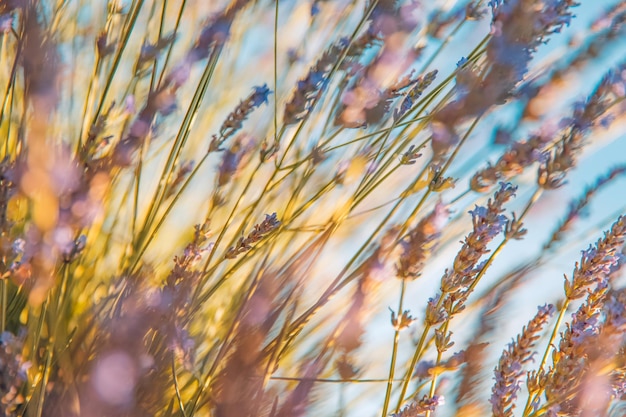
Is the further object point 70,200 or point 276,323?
point 276,323

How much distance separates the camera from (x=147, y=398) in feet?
1.82

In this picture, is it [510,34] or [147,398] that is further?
[147,398]

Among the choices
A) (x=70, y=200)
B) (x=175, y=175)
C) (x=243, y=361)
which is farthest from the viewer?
(x=175, y=175)

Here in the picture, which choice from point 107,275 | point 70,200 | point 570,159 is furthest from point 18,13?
point 570,159

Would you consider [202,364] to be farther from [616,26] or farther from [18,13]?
[616,26]

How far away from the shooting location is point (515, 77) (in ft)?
1.41

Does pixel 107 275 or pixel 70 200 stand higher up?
pixel 107 275

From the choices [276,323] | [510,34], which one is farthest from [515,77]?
[276,323]

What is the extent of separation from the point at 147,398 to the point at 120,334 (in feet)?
0.45

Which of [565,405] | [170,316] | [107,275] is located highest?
[107,275]

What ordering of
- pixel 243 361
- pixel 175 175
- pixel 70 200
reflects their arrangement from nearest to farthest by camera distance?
pixel 70 200
pixel 243 361
pixel 175 175

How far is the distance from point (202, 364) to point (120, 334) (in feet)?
0.49

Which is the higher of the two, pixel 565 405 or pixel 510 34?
pixel 510 34

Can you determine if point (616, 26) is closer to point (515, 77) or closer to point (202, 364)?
point (515, 77)
